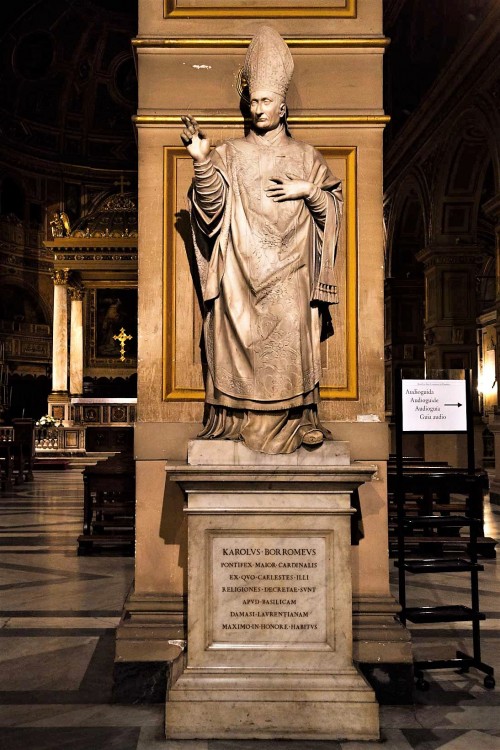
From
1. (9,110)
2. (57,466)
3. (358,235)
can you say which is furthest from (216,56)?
(9,110)

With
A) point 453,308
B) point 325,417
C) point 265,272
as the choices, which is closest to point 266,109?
point 265,272

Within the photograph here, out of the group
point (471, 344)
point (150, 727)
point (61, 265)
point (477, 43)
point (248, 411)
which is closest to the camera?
point (150, 727)

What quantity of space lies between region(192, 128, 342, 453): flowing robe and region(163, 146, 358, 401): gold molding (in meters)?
0.38

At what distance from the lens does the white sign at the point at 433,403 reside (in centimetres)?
430

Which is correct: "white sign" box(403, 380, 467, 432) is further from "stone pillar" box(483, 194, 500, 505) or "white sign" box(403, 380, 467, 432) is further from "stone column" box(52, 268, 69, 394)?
"stone column" box(52, 268, 69, 394)

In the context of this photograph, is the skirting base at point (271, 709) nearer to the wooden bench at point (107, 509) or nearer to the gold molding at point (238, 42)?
the gold molding at point (238, 42)

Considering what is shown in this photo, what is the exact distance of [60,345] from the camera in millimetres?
23000

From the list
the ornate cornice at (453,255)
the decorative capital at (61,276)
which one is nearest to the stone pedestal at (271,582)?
the ornate cornice at (453,255)

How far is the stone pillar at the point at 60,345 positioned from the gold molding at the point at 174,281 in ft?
60.8

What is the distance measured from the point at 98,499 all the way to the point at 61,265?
608 inches

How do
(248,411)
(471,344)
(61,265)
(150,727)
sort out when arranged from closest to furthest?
(150,727) < (248,411) < (471,344) < (61,265)

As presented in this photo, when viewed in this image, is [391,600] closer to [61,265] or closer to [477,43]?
[477,43]

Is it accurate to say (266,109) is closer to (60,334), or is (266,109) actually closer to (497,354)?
(497,354)

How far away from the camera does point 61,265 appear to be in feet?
76.0
